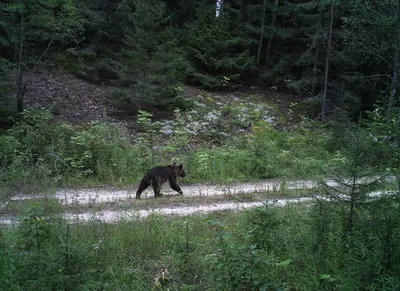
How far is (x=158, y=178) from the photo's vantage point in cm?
1110

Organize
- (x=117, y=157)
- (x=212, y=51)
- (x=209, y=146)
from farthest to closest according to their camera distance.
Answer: (x=212, y=51), (x=209, y=146), (x=117, y=157)

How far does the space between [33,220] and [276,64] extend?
25329 millimetres

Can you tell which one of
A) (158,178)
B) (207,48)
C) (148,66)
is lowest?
(158,178)

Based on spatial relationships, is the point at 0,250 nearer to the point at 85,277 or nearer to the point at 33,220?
the point at 33,220

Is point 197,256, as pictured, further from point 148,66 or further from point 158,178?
point 148,66

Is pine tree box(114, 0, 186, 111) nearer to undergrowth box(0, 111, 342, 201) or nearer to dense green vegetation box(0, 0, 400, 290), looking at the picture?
dense green vegetation box(0, 0, 400, 290)

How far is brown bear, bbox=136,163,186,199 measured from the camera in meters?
10.9

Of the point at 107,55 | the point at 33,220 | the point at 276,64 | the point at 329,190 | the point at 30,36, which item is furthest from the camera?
the point at 276,64

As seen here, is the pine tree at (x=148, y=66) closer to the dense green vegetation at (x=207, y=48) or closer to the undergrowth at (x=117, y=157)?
the dense green vegetation at (x=207, y=48)

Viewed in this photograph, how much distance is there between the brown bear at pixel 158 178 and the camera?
10.9m

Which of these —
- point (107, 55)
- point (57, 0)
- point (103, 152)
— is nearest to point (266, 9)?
point (107, 55)

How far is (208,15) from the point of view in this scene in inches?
1003

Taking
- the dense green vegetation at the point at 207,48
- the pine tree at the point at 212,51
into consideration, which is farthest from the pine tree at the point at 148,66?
the pine tree at the point at 212,51

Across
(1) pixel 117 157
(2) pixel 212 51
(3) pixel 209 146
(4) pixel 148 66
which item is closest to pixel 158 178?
(1) pixel 117 157
